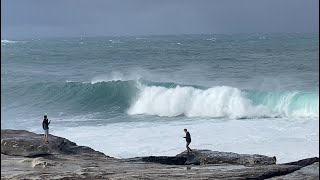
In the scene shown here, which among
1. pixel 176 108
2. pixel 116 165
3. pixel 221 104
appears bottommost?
pixel 116 165

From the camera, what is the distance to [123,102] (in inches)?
1630

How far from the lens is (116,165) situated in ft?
46.9

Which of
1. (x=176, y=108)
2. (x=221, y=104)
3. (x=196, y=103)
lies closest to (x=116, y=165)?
(x=176, y=108)

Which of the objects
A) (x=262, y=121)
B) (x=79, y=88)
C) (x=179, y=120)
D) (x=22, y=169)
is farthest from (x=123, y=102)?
(x=22, y=169)

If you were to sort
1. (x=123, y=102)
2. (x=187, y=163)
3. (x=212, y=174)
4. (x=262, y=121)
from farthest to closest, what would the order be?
(x=123, y=102), (x=262, y=121), (x=187, y=163), (x=212, y=174)

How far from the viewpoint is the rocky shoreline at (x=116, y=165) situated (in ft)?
41.2

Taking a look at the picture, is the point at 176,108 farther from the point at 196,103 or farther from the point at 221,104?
the point at 221,104

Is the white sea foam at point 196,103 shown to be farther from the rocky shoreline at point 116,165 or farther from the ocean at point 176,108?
the rocky shoreline at point 116,165

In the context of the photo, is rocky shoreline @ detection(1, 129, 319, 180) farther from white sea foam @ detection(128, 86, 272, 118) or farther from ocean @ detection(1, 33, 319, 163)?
white sea foam @ detection(128, 86, 272, 118)

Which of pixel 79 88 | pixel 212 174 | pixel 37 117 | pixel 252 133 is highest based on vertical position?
pixel 79 88

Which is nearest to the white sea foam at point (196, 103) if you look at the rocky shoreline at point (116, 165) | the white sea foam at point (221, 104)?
the white sea foam at point (221, 104)

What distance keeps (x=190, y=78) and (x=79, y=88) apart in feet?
40.4

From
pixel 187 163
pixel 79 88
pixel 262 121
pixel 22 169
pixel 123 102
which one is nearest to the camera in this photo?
pixel 22 169

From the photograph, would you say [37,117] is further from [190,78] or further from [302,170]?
[302,170]
